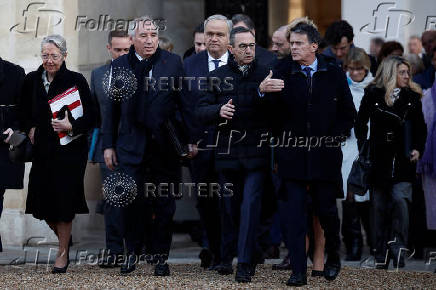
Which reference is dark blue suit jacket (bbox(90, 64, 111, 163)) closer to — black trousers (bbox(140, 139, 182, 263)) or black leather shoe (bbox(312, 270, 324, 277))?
black trousers (bbox(140, 139, 182, 263))

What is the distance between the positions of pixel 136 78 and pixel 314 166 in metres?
1.67

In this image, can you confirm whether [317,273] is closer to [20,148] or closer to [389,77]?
[389,77]

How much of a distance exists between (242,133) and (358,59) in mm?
2480

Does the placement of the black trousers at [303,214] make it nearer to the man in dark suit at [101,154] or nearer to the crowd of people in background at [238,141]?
the crowd of people in background at [238,141]

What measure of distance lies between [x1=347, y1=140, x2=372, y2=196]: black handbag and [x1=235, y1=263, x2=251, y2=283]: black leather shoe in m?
1.45

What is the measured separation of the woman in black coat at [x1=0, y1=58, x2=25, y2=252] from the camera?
11992 mm

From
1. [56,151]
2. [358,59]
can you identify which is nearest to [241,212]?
[56,151]

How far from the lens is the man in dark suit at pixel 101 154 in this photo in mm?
12070

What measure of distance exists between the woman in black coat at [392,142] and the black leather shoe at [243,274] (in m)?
1.83

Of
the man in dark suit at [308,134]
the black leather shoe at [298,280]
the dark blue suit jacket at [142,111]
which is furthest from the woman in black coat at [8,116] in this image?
the black leather shoe at [298,280]

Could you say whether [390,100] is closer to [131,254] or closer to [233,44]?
[233,44]

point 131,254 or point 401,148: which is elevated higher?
point 401,148

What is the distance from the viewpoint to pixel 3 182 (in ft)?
39.4

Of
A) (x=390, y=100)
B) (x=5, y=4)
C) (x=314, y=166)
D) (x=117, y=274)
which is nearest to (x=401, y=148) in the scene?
(x=390, y=100)
